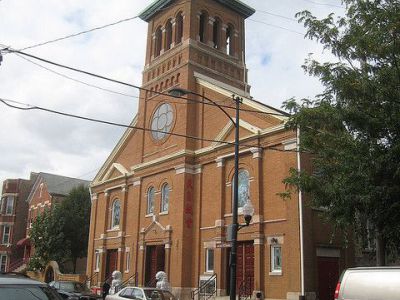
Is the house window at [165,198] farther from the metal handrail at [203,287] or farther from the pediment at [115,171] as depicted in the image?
the metal handrail at [203,287]

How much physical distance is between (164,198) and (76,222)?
62.1 ft

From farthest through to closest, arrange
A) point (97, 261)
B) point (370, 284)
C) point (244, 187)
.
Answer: point (97, 261) → point (244, 187) → point (370, 284)

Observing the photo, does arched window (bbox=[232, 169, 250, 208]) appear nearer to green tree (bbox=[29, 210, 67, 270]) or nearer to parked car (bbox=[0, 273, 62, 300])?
parked car (bbox=[0, 273, 62, 300])

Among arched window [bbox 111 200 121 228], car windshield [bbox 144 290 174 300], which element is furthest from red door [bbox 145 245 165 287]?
car windshield [bbox 144 290 174 300]

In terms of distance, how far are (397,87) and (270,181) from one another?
13014 mm

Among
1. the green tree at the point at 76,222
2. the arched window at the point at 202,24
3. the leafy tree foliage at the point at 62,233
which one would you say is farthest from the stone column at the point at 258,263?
the green tree at the point at 76,222

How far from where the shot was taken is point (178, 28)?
35.5 meters

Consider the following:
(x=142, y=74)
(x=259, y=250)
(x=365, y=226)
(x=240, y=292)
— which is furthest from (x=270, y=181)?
(x=142, y=74)

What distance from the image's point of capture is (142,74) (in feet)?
122

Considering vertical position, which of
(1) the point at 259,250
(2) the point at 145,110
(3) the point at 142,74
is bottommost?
(1) the point at 259,250

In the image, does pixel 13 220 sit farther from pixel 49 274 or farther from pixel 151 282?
pixel 151 282

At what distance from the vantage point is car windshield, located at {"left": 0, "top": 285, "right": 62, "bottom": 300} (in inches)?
306

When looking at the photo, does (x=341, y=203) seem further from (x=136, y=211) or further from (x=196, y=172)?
(x=136, y=211)

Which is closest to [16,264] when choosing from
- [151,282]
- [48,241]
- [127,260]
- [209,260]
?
[48,241]
